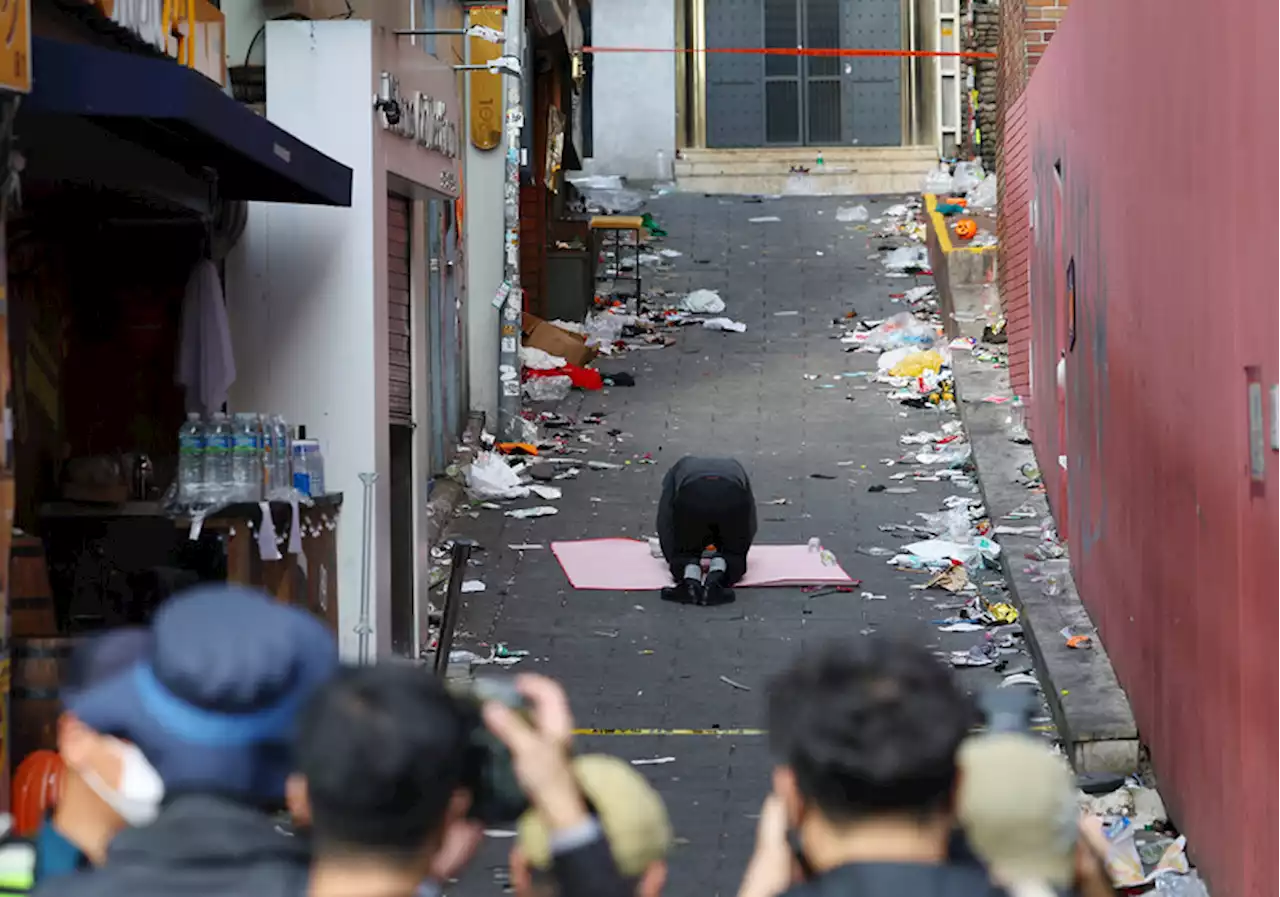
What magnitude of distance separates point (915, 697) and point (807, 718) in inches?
5.3

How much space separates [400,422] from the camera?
34.3 feet

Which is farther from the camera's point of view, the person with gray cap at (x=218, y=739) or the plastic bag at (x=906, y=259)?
the plastic bag at (x=906, y=259)

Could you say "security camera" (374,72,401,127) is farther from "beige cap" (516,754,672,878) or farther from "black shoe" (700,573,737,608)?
"beige cap" (516,754,672,878)

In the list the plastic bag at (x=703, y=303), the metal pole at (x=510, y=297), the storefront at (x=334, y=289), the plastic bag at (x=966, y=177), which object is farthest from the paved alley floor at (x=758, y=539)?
the plastic bag at (x=966, y=177)

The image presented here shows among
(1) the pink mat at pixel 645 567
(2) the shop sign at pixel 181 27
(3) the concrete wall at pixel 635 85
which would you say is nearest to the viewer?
(2) the shop sign at pixel 181 27

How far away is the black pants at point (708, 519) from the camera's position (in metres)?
12.0

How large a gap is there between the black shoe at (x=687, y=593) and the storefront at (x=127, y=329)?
344 centimetres

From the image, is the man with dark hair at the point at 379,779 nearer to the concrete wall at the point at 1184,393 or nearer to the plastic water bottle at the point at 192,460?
the concrete wall at the point at 1184,393

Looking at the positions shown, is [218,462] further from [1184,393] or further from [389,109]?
[1184,393]

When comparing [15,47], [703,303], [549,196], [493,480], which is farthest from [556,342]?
[15,47]

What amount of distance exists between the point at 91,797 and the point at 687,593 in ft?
30.1

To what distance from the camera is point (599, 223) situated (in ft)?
74.7

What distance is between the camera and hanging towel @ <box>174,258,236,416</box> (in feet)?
28.1

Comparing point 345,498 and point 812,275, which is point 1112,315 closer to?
point 345,498
